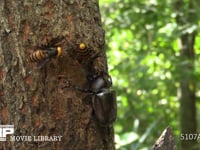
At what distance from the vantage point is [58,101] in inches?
78.7

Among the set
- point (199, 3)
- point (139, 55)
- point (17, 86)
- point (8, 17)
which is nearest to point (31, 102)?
point (17, 86)

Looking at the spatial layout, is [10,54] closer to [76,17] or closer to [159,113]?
[76,17]

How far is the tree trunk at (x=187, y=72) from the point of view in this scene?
16.0 feet

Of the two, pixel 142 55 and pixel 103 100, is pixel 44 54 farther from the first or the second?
pixel 142 55

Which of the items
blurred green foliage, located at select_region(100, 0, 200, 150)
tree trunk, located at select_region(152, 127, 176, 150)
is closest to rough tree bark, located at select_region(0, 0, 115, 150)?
tree trunk, located at select_region(152, 127, 176, 150)

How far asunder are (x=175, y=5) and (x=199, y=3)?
292 mm

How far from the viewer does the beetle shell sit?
207cm

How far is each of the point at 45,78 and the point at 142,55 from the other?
2690 mm

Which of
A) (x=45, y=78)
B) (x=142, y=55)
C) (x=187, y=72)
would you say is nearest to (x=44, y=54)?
(x=45, y=78)

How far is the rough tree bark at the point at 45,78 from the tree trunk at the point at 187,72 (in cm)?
268

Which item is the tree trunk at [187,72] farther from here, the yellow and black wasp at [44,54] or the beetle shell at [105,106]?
the yellow and black wasp at [44,54]

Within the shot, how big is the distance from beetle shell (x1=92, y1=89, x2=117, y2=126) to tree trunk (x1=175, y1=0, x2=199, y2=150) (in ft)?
8.17

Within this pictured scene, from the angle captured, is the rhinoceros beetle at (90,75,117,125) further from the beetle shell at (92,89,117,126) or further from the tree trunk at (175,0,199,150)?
the tree trunk at (175,0,199,150)

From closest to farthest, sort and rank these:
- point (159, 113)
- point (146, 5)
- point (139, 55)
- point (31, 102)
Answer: point (31, 102) → point (139, 55) → point (146, 5) → point (159, 113)
